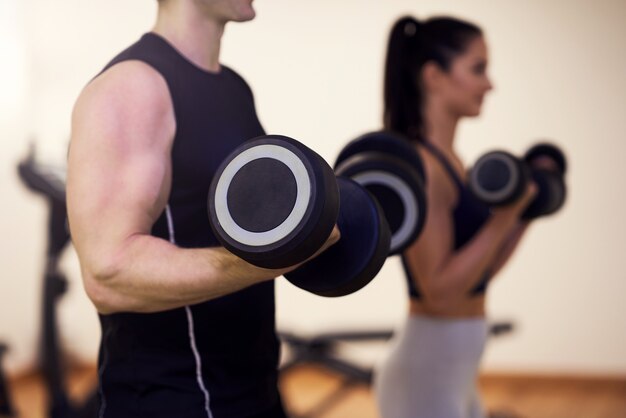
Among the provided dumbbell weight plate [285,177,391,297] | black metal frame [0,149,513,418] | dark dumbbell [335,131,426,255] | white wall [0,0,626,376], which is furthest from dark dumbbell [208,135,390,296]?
white wall [0,0,626,376]

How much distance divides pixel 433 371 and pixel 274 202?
76 cm

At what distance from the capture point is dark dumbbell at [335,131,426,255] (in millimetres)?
980

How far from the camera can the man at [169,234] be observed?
64 centimetres

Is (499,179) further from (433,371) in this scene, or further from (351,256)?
(351,256)

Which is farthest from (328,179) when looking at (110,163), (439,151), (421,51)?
(421,51)

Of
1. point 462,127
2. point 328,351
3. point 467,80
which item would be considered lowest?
point 328,351

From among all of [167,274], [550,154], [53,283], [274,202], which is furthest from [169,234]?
[53,283]

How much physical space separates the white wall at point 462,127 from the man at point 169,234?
204cm

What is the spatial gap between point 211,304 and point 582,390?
2.51 metres

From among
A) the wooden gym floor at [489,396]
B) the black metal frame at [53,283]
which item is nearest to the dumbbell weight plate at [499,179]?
the black metal frame at [53,283]

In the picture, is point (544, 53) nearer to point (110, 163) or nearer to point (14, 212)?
point (14, 212)

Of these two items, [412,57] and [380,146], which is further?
[412,57]

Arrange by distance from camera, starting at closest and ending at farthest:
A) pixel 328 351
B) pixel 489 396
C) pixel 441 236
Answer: pixel 441 236, pixel 328 351, pixel 489 396

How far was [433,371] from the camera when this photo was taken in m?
1.22
